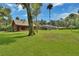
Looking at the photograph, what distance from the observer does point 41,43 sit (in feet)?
6.98

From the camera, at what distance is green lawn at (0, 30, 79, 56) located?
210 centimetres

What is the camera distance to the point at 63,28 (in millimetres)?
Result: 2131

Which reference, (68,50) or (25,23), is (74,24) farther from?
(25,23)

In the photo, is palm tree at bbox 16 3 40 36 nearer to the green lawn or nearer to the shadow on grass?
the green lawn

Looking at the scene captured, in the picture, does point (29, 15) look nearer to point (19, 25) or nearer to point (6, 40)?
point (19, 25)

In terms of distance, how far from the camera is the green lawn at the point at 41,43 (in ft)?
6.88

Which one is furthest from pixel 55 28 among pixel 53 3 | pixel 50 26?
pixel 53 3

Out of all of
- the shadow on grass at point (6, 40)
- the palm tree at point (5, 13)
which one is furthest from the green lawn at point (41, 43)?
the palm tree at point (5, 13)

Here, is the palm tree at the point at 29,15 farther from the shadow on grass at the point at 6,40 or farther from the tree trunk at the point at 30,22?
the shadow on grass at the point at 6,40

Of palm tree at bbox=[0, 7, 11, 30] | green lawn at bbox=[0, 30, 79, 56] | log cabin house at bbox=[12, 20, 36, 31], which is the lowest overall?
green lawn at bbox=[0, 30, 79, 56]

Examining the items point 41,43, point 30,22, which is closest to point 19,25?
Result: point 30,22

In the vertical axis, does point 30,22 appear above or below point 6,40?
above

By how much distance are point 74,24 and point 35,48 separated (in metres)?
0.40

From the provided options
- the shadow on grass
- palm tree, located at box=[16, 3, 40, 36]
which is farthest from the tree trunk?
the shadow on grass
